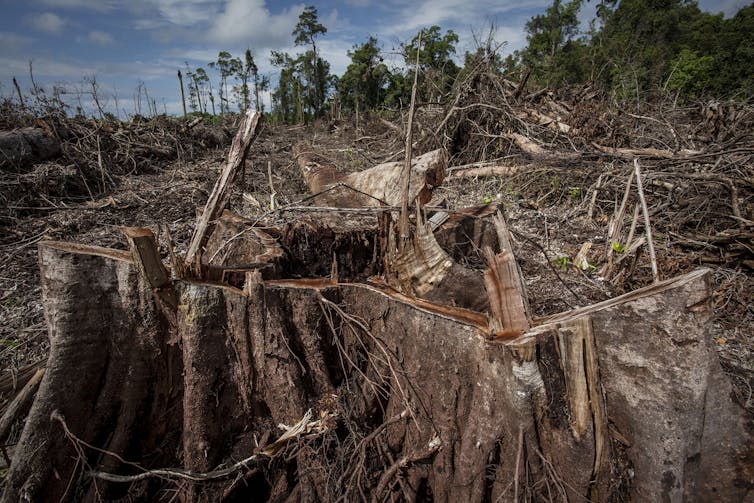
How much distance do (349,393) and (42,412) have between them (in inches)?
55.8

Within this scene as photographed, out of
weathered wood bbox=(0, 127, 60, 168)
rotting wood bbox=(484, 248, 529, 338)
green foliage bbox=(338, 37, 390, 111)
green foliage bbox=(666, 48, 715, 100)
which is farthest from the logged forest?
green foliage bbox=(338, 37, 390, 111)

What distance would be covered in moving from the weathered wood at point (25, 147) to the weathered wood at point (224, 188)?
19.2 feet

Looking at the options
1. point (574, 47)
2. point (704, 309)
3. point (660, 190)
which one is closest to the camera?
point (704, 309)

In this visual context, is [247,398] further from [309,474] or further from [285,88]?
[285,88]

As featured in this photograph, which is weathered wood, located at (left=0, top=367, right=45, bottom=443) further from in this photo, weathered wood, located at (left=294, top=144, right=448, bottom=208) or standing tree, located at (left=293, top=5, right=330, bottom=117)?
standing tree, located at (left=293, top=5, right=330, bottom=117)

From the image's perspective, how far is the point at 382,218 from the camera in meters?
2.13

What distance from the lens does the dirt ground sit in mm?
2801

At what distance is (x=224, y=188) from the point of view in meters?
1.76

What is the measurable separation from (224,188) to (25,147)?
20.5 feet

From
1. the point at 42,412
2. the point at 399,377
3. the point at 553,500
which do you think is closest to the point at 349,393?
the point at 399,377

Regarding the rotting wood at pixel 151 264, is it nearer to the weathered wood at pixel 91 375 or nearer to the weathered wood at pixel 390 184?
the weathered wood at pixel 91 375

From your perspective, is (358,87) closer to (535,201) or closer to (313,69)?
(313,69)

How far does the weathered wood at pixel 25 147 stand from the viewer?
17.2 feet

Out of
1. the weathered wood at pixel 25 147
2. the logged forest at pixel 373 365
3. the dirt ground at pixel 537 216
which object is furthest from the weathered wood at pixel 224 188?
the weathered wood at pixel 25 147
